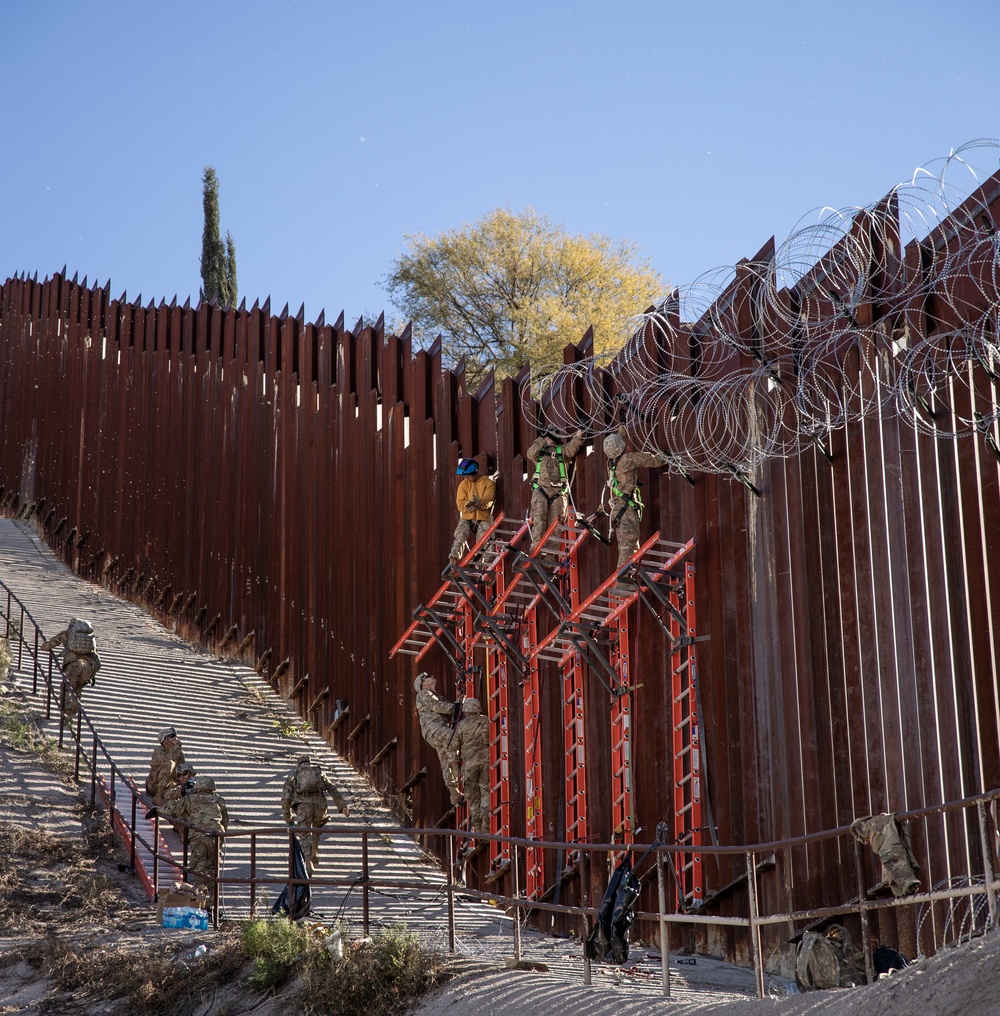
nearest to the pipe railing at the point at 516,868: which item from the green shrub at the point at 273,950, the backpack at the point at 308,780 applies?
the backpack at the point at 308,780

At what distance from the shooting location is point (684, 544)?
562 inches

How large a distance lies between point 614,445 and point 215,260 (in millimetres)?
38320

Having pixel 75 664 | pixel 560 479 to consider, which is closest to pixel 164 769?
pixel 75 664

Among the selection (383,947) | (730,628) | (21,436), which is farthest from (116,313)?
(383,947)

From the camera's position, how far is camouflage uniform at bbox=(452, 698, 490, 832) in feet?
56.2

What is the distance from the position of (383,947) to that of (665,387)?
598 centimetres

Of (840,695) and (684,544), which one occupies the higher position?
(684,544)

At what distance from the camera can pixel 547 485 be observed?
16.5 meters

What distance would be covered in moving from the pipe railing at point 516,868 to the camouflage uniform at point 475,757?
0.66m

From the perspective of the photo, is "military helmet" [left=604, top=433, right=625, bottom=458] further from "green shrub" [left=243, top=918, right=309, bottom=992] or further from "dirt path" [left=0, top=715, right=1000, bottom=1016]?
"green shrub" [left=243, top=918, right=309, bottom=992]

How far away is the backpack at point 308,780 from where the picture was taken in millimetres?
15312

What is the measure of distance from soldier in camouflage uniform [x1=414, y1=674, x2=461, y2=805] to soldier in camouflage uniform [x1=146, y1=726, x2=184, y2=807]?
10.5 feet

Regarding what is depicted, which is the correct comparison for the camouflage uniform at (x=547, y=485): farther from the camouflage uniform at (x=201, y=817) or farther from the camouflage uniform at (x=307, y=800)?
the camouflage uniform at (x=201, y=817)

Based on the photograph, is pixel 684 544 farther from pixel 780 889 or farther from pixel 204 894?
pixel 204 894
